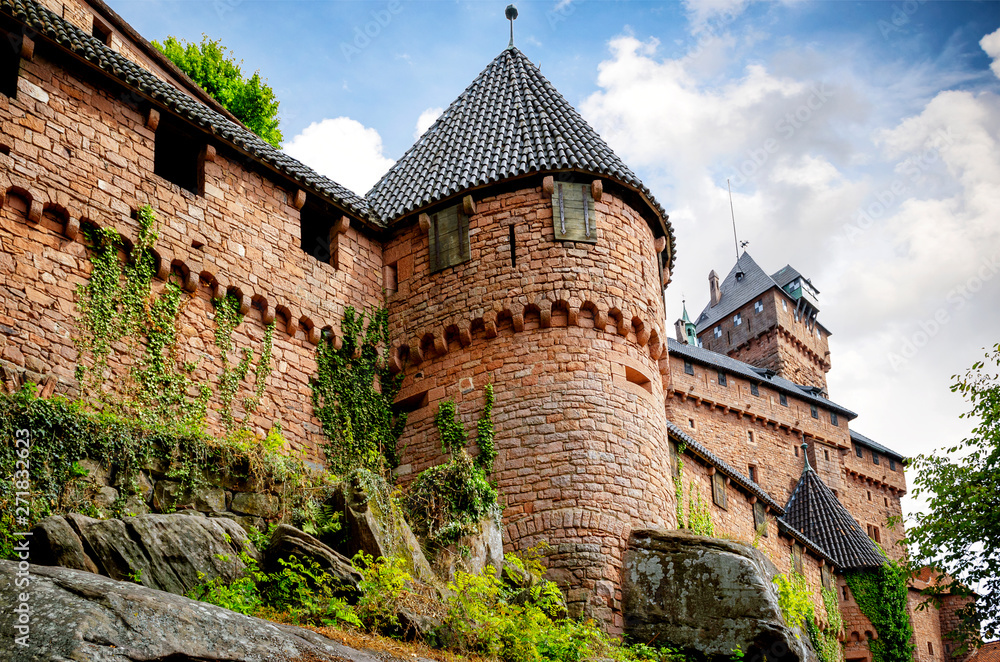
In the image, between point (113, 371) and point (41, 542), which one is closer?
point (41, 542)

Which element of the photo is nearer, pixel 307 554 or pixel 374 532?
pixel 307 554

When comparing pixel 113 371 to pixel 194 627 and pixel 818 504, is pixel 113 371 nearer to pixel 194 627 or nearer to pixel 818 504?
pixel 194 627

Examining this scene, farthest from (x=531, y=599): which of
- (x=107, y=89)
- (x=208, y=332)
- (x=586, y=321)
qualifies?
(x=107, y=89)

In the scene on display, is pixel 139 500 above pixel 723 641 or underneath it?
above

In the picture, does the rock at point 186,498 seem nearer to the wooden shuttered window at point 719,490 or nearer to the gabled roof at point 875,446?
the wooden shuttered window at point 719,490

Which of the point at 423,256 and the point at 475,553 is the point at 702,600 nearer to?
the point at 475,553

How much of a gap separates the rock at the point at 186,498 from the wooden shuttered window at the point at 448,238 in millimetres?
6928

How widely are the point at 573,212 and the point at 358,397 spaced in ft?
15.9

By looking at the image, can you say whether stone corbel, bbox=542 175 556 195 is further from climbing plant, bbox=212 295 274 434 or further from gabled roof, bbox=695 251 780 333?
gabled roof, bbox=695 251 780 333

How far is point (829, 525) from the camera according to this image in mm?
34438

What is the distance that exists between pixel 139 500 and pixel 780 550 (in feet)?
68.9

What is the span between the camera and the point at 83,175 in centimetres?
1409

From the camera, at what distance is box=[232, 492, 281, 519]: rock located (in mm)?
12172

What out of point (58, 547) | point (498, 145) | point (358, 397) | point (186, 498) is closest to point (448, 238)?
point (498, 145)
